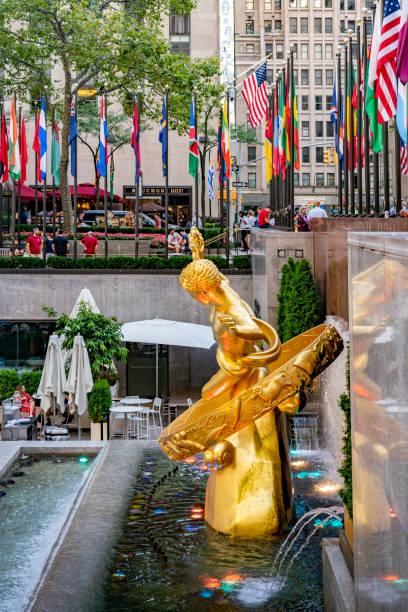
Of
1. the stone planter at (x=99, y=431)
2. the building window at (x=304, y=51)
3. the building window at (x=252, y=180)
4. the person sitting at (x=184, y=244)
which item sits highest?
the building window at (x=304, y=51)

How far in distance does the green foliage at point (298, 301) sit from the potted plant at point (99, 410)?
3.86 metres

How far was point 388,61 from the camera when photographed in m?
13.0

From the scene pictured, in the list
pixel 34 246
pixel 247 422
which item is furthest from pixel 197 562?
pixel 34 246

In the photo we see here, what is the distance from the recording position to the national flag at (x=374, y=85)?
1361cm

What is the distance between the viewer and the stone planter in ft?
52.9

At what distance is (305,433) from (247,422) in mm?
5646

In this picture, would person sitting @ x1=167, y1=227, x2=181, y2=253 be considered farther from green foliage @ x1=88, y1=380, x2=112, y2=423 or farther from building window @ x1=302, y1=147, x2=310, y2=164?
building window @ x1=302, y1=147, x2=310, y2=164

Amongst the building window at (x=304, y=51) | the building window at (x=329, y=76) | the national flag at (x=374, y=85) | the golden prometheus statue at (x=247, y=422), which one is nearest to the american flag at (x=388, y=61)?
the national flag at (x=374, y=85)

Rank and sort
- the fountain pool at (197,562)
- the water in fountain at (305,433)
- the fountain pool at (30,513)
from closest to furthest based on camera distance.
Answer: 1. the fountain pool at (197,562)
2. the fountain pool at (30,513)
3. the water in fountain at (305,433)

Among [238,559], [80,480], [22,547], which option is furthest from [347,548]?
[80,480]

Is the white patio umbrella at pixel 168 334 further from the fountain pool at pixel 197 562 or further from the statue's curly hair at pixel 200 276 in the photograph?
the statue's curly hair at pixel 200 276

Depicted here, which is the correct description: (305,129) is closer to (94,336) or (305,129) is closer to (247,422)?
(94,336)

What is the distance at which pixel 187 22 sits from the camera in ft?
198

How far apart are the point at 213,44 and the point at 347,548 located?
183ft
